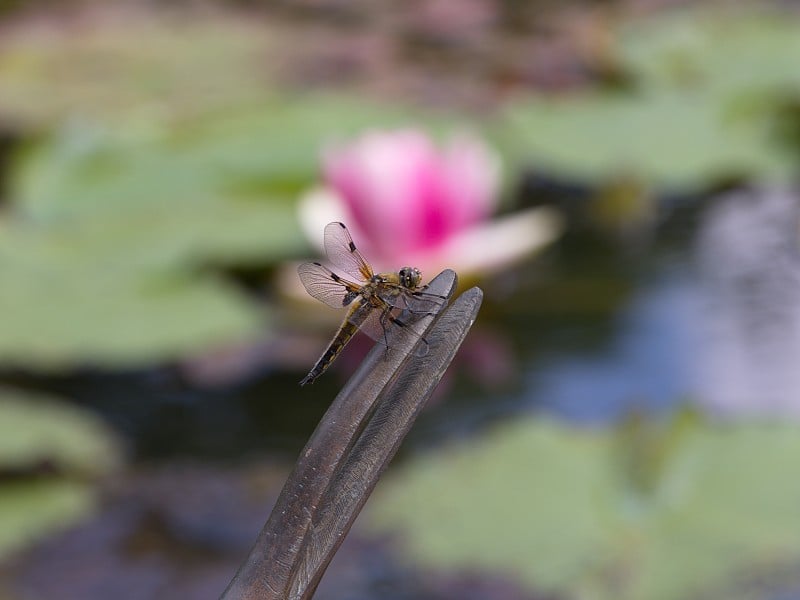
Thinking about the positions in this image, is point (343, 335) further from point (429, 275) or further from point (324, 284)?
point (429, 275)

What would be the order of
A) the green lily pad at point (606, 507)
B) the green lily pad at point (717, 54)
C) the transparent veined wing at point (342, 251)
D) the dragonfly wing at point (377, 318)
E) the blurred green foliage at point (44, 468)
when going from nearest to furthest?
the dragonfly wing at point (377, 318) → the transparent veined wing at point (342, 251) → the green lily pad at point (606, 507) → the blurred green foliage at point (44, 468) → the green lily pad at point (717, 54)

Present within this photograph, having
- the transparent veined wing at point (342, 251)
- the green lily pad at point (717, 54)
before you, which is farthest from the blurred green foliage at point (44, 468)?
the green lily pad at point (717, 54)

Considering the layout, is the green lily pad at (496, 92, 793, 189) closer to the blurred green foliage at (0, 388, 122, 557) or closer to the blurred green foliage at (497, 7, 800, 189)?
the blurred green foliage at (497, 7, 800, 189)

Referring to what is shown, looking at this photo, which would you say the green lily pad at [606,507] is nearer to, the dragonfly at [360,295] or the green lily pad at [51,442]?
the green lily pad at [51,442]

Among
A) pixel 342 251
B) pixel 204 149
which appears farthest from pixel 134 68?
pixel 342 251

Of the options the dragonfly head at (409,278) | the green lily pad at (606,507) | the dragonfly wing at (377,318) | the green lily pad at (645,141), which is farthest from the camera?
the green lily pad at (645,141)

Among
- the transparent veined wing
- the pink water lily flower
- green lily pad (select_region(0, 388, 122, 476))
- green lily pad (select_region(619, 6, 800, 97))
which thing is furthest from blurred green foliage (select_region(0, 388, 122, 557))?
green lily pad (select_region(619, 6, 800, 97))

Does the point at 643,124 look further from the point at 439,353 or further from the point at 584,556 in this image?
the point at 439,353
